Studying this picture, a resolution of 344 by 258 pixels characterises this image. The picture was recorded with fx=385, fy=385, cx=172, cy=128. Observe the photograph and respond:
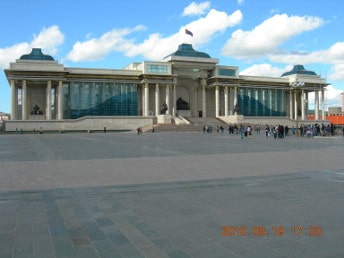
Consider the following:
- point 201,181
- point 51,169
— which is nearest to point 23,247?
point 201,181

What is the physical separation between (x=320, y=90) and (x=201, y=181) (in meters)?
85.1

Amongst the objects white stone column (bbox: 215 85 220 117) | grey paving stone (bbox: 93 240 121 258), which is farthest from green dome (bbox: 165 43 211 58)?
grey paving stone (bbox: 93 240 121 258)

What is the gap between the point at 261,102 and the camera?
85.2 metres

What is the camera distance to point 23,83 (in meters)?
66.3

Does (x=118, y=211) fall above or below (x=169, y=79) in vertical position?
below

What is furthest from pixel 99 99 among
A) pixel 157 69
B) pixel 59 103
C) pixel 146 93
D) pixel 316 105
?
pixel 316 105

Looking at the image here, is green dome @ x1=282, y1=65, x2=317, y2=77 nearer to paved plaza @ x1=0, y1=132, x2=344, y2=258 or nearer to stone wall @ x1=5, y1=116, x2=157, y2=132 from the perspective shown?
stone wall @ x1=5, y1=116, x2=157, y2=132

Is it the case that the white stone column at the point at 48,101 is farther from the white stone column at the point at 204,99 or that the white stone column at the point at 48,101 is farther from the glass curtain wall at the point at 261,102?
the glass curtain wall at the point at 261,102

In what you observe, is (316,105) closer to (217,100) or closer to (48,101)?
(217,100)

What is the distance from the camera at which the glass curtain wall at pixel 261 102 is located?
82.9m

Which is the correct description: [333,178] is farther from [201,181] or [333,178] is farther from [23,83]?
[23,83]

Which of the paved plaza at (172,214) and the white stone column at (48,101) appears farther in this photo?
the white stone column at (48,101)

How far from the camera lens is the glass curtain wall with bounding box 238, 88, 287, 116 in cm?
8294

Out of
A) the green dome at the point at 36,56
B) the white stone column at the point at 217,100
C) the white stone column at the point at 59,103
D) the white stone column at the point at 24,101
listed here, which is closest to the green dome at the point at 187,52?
the white stone column at the point at 217,100
